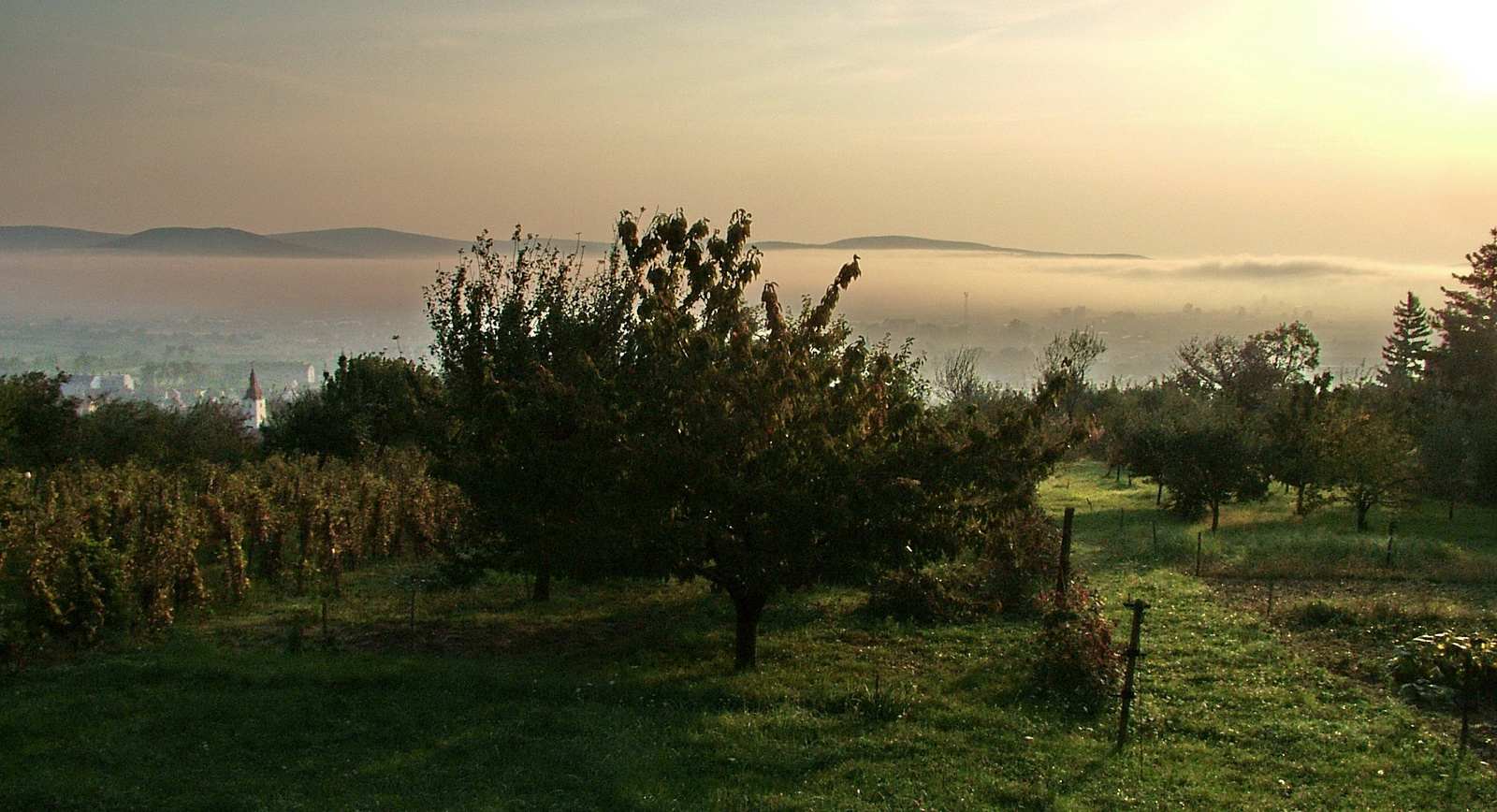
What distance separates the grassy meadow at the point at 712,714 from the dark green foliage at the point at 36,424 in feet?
77.6

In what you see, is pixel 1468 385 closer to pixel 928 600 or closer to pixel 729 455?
pixel 928 600

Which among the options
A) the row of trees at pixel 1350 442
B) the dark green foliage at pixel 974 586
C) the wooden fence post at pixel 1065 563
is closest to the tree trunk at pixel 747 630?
the dark green foliage at pixel 974 586

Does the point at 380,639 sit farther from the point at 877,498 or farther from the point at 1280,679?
the point at 1280,679

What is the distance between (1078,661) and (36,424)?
4043cm

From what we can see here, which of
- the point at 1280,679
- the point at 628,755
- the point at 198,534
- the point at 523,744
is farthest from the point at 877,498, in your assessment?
the point at 198,534

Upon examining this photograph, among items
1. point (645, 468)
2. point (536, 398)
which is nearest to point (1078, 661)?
point (645, 468)

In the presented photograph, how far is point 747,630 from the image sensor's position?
14266 millimetres

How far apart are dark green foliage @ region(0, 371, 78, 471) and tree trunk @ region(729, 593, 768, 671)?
33348mm

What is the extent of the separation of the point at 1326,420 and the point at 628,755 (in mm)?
30858

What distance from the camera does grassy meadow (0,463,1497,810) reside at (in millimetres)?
9539

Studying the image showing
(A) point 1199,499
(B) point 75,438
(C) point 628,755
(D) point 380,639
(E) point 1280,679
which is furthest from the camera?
(B) point 75,438

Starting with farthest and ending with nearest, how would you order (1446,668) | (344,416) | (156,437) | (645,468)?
(156,437) → (344,416) → (645,468) → (1446,668)

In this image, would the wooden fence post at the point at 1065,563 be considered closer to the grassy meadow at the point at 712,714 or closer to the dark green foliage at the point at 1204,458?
the grassy meadow at the point at 712,714

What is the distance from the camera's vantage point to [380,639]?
15836 mm
